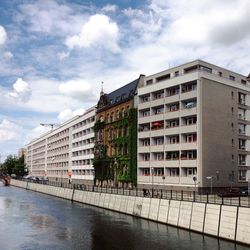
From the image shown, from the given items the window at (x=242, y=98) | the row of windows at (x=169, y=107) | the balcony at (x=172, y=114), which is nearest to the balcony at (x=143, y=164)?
the row of windows at (x=169, y=107)

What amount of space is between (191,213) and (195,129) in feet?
96.5

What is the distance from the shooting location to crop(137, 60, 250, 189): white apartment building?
79875 millimetres

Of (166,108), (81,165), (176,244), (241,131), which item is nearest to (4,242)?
(176,244)

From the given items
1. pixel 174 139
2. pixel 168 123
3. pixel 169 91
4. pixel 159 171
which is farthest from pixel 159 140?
pixel 169 91

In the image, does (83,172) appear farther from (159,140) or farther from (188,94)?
(188,94)

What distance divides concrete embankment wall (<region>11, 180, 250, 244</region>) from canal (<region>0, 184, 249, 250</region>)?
1214mm

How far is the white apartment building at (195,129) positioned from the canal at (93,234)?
19.9 meters

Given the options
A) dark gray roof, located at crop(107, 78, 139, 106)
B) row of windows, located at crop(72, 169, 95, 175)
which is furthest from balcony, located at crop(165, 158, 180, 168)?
row of windows, located at crop(72, 169, 95, 175)

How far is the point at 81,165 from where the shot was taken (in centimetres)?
14662

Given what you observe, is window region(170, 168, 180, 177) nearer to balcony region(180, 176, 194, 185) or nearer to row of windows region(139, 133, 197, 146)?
balcony region(180, 176, 194, 185)

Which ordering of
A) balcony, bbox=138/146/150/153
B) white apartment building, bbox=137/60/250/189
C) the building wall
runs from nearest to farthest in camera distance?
the building wall
white apartment building, bbox=137/60/250/189
balcony, bbox=138/146/150/153

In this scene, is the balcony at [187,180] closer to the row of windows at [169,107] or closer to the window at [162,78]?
the row of windows at [169,107]

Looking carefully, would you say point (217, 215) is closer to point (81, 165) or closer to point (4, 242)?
point (4, 242)

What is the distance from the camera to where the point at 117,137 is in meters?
109
